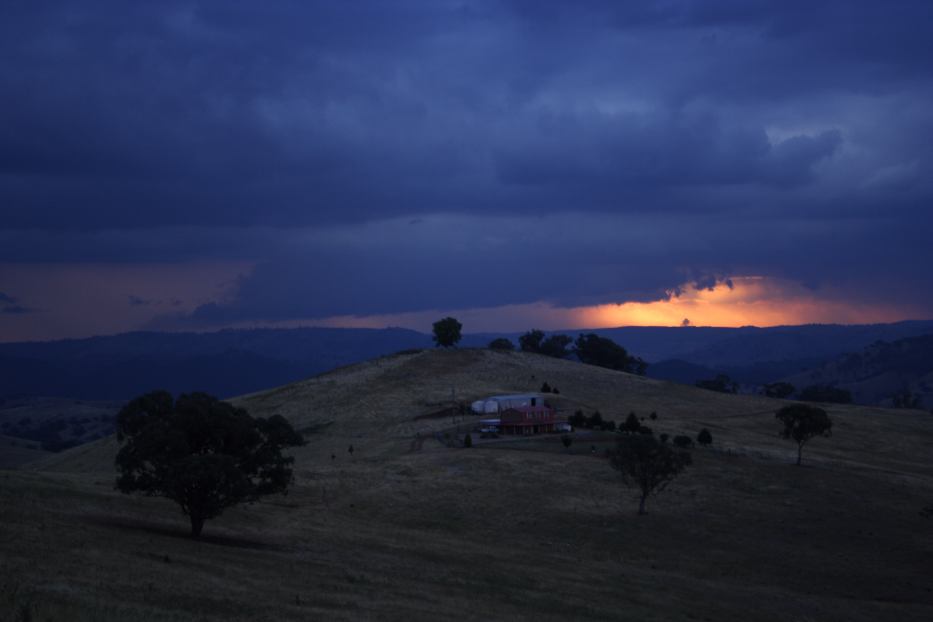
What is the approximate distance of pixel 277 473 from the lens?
50094 mm

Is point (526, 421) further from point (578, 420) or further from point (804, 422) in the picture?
point (804, 422)

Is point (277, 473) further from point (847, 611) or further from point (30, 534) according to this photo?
point (847, 611)

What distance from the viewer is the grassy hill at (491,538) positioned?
33219 millimetres

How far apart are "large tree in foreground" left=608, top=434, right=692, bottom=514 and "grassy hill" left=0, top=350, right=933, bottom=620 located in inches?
82.5

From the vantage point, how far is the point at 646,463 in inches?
2734

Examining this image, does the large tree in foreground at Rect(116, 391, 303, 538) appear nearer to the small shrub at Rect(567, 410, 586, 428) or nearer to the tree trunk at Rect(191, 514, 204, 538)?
the tree trunk at Rect(191, 514, 204, 538)

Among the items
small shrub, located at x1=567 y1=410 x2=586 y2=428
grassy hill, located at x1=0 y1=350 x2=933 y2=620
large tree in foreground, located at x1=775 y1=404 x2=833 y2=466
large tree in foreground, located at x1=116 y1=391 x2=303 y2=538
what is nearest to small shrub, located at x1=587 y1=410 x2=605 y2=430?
small shrub, located at x1=567 y1=410 x2=586 y2=428

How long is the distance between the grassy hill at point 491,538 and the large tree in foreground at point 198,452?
2.38m

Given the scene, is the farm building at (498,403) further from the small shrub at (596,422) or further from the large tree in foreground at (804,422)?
the large tree in foreground at (804,422)

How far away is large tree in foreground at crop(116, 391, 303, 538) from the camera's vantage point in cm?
4553

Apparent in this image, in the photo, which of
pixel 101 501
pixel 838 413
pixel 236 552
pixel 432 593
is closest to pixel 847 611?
pixel 432 593

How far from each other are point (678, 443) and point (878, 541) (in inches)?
1175

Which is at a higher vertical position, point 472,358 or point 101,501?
point 472,358

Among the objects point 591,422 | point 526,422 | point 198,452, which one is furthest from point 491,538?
point 591,422
